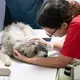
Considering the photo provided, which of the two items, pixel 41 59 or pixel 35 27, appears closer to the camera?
pixel 41 59

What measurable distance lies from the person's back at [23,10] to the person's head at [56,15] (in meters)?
0.94

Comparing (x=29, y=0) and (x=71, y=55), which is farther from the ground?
(x=29, y=0)

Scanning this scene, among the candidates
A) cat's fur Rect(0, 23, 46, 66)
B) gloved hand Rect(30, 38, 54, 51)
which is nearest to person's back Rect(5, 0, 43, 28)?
cat's fur Rect(0, 23, 46, 66)

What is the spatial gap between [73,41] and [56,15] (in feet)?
0.60

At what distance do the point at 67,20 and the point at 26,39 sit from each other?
0.42m

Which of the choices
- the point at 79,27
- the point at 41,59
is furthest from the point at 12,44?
the point at 79,27

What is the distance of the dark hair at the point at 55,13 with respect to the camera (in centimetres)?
128

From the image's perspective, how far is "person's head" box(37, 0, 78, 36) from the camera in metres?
1.28

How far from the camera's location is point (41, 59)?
4.74 feet

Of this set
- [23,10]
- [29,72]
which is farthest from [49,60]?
[23,10]

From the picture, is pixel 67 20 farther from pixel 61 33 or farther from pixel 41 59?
pixel 41 59

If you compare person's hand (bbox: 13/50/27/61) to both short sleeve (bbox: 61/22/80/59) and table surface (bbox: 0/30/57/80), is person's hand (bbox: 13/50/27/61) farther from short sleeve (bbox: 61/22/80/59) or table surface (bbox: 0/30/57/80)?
short sleeve (bbox: 61/22/80/59)

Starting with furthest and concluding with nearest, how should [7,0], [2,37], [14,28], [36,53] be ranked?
[7,0] → [14,28] → [2,37] → [36,53]

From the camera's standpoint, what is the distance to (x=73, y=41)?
125 cm
